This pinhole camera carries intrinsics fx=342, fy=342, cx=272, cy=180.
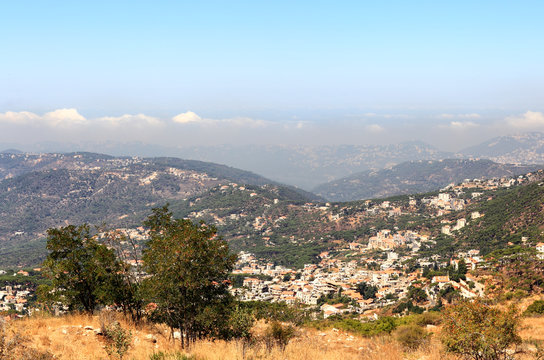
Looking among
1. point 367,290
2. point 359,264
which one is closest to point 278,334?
point 367,290

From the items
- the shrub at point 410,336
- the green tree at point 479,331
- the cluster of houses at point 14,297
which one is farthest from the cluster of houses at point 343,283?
the cluster of houses at point 14,297

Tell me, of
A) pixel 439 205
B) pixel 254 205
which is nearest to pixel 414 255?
pixel 439 205

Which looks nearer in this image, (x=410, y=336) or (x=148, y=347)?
(x=148, y=347)

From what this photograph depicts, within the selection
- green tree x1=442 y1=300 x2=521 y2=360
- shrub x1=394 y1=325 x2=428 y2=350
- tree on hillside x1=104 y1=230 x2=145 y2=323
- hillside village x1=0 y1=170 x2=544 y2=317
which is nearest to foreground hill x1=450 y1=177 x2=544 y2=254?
hillside village x1=0 y1=170 x2=544 y2=317

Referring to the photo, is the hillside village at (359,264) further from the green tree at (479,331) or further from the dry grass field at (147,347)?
the green tree at (479,331)

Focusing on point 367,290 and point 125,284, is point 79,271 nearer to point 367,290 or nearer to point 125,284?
point 125,284

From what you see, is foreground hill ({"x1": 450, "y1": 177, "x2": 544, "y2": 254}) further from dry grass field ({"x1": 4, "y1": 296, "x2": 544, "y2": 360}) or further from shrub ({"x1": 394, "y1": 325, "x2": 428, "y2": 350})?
dry grass field ({"x1": 4, "y1": 296, "x2": 544, "y2": 360})
